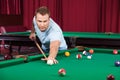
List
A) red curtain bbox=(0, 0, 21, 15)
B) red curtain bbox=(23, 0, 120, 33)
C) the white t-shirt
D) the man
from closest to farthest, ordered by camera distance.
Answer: the man, the white t-shirt, red curtain bbox=(23, 0, 120, 33), red curtain bbox=(0, 0, 21, 15)

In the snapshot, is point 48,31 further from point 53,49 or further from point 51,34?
point 53,49

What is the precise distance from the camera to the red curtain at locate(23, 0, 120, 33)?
7203 mm

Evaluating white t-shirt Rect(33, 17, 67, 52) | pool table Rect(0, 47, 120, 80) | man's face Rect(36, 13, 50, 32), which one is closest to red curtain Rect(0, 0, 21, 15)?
white t-shirt Rect(33, 17, 67, 52)

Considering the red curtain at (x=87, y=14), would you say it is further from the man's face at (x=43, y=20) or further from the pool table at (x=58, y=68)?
the pool table at (x=58, y=68)

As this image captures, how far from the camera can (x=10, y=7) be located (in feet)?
30.1

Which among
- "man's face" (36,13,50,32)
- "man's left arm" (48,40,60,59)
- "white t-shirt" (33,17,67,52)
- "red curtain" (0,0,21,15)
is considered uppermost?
"red curtain" (0,0,21,15)

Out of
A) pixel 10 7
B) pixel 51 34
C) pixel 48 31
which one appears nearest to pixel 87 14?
pixel 10 7

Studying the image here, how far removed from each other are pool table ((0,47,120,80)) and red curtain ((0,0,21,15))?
6255 mm

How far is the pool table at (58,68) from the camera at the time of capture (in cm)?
202

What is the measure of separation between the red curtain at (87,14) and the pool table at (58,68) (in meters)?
4.31

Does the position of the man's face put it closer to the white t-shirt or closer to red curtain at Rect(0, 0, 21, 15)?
the white t-shirt

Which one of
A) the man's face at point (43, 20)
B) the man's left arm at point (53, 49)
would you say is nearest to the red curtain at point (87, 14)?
the man's face at point (43, 20)

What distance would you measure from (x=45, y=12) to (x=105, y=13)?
4350mm

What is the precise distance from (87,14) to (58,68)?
17.1ft
